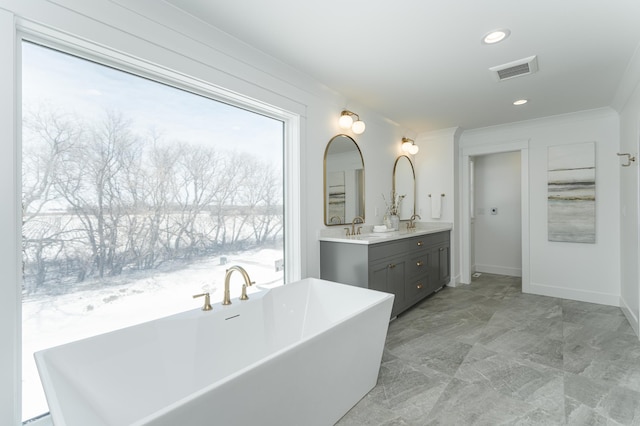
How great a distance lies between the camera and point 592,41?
219cm

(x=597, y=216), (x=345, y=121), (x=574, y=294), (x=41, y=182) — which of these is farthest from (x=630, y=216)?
(x=41, y=182)

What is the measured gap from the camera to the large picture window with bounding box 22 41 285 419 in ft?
4.87

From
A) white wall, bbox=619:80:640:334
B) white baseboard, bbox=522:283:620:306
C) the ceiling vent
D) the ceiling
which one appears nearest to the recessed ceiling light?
the ceiling

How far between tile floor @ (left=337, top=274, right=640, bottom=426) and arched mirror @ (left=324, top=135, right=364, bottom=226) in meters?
1.27

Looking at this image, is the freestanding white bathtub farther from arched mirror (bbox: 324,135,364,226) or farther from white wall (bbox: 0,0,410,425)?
arched mirror (bbox: 324,135,364,226)

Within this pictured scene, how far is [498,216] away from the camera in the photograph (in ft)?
17.5

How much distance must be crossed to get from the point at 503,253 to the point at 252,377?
537cm

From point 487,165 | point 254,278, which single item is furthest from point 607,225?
point 254,278

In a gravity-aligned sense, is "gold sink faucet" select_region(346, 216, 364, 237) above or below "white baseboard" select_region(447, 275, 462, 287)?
above

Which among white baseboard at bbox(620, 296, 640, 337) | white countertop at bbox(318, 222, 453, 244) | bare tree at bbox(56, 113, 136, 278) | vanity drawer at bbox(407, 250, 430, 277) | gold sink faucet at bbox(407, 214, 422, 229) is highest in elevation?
bare tree at bbox(56, 113, 136, 278)

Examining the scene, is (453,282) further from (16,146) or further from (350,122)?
(16,146)

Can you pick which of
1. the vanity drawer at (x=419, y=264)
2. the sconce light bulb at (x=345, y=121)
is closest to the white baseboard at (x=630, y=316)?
the vanity drawer at (x=419, y=264)

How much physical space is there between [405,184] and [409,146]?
1.80ft

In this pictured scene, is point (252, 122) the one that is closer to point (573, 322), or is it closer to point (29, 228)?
point (29, 228)
